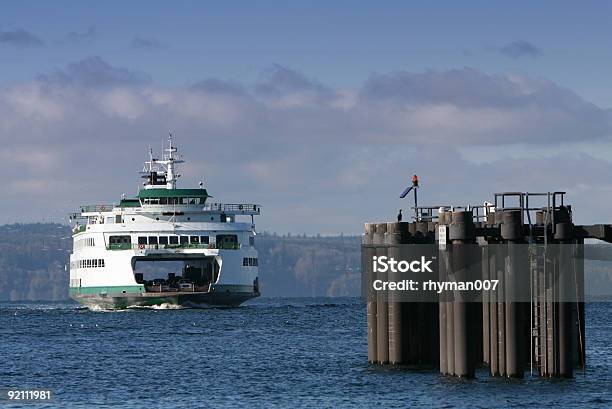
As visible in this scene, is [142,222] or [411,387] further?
[142,222]

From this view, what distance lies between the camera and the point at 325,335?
81.8 metres

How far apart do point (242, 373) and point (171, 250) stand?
56.6 m

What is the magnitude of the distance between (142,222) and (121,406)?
70173 millimetres

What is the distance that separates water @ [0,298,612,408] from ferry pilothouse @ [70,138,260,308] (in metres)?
19.8

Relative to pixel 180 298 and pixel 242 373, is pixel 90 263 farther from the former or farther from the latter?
pixel 242 373

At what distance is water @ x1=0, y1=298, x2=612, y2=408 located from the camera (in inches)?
1777

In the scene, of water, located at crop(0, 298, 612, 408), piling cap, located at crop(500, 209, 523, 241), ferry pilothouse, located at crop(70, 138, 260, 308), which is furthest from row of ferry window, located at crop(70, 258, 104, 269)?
piling cap, located at crop(500, 209, 523, 241)

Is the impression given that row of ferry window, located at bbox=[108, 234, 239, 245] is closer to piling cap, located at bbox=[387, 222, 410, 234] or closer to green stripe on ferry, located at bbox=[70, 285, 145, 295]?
green stripe on ferry, located at bbox=[70, 285, 145, 295]

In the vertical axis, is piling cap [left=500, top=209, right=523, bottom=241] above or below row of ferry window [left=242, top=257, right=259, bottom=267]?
below

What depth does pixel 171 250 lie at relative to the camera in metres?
112

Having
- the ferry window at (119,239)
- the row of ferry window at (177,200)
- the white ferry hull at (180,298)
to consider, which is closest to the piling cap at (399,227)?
the white ferry hull at (180,298)

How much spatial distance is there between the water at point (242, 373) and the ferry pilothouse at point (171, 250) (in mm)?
19779

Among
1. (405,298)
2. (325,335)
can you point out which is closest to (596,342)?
(325,335)

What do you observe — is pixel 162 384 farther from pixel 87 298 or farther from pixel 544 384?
pixel 87 298
